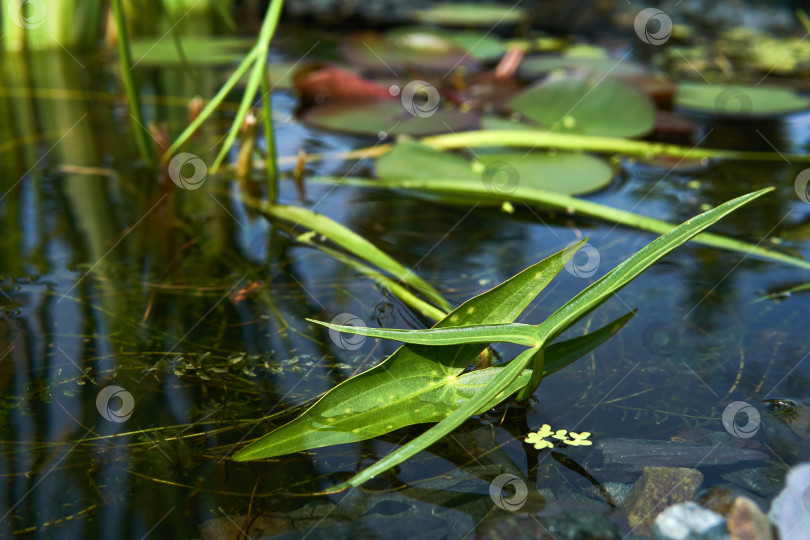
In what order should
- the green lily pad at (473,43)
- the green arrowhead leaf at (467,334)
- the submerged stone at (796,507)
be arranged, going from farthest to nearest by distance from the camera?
the green lily pad at (473,43), the green arrowhead leaf at (467,334), the submerged stone at (796,507)

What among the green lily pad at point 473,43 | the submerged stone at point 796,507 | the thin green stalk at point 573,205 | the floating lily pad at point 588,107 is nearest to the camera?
the submerged stone at point 796,507

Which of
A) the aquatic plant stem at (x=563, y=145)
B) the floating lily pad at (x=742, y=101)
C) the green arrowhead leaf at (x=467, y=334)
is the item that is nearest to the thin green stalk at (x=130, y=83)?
the aquatic plant stem at (x=563, y=145)

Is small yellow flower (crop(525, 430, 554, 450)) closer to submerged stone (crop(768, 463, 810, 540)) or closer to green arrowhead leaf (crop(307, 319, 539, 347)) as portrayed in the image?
green arrowhead leaf (crop(307, 319, 539, 347))

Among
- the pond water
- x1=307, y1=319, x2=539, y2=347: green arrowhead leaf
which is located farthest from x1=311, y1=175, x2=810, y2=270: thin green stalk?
x1=307, y1=319, x2=539, y2=347: green arrowhead leaf

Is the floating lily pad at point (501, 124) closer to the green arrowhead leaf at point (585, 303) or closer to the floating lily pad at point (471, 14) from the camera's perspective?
the green arrowhead leaf at point (585, 303)

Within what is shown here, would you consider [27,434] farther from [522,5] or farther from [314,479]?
[522,5]

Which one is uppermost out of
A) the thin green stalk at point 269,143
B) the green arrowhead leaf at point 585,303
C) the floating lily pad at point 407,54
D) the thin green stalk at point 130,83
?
the floating lily pad at point 407,54

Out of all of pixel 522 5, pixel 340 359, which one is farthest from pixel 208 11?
pixel 340 359
